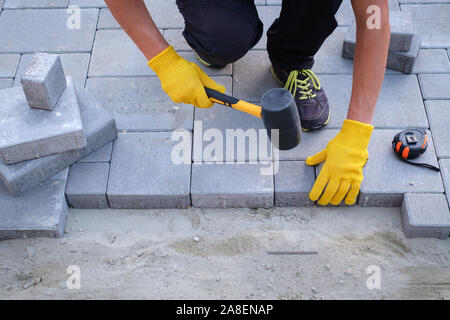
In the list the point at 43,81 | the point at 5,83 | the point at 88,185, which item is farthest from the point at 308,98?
the point at 5,83

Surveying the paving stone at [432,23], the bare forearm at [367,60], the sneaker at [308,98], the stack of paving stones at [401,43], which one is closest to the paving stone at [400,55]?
the stack of paving stones at [401,43]

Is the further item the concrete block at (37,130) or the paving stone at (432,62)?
the paving stone at (432,62)

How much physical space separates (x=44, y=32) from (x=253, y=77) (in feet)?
5.64

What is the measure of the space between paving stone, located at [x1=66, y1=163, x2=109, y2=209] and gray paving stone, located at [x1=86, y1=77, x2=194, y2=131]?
371 mm

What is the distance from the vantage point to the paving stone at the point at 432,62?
12.5 feet

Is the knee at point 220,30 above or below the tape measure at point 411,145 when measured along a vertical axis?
above

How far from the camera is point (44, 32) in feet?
13.6

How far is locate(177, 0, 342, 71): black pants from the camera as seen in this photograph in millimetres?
3152

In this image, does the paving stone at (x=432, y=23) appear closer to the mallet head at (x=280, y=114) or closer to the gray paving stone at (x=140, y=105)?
the mallet head at (x=280, y=114)

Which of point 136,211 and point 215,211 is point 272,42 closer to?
point 215,211

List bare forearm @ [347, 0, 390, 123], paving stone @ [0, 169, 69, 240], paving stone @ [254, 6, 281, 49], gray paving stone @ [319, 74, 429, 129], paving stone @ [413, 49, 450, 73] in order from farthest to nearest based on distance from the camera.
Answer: paving stone @ [254, 6, 281, 49]
paving stone @ [413, 49, 450, 73]
gray paving stone @ [319, 74, 429, 129]
paving stone @ [0, 169, 69, 240]
bare forearm @ [347, 0, 390, 123]

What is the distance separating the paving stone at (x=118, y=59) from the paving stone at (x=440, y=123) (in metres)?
1.44

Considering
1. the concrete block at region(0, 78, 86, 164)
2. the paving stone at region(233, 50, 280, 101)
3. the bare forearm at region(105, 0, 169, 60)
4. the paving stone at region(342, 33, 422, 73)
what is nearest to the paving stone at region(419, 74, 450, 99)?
the paving stone at region(342, 33, 422, 73)

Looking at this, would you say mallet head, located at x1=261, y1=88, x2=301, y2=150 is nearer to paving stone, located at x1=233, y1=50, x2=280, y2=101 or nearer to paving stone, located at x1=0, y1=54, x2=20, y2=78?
paving stone, located at x1=233, y1=50, x2=280, y2=101
